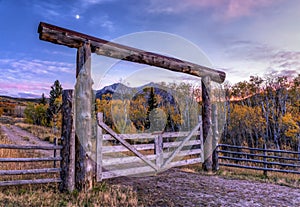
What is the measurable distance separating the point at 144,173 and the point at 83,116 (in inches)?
125

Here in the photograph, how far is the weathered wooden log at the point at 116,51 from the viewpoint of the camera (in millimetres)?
5207

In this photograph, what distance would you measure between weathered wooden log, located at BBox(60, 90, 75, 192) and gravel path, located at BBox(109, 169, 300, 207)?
5.05 feet

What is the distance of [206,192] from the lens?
561 centimetres

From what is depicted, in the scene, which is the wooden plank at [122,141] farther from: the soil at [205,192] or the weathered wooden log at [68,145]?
the weathered wooden log at [68,145]

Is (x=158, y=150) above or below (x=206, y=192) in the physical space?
above

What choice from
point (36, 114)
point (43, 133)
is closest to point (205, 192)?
point (43, 133)

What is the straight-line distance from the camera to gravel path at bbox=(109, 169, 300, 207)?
4.94m

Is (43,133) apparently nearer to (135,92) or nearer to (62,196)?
(135,92)

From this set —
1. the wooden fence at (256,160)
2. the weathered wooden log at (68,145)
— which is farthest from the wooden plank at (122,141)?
the wooden fence at (256,160)

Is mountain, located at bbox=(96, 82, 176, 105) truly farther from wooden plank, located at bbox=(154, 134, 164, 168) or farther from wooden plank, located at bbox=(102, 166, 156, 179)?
wooden plank, located at bbox=(102, 166, 156, 179)

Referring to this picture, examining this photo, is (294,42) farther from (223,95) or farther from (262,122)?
(223,95)

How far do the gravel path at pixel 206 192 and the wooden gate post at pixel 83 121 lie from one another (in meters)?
1.27

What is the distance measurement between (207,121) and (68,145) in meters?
5.61

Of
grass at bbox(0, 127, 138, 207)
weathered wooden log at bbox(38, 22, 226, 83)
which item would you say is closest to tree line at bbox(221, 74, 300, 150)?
weathered wooden log at bbox(38, 22, 226, 83)
